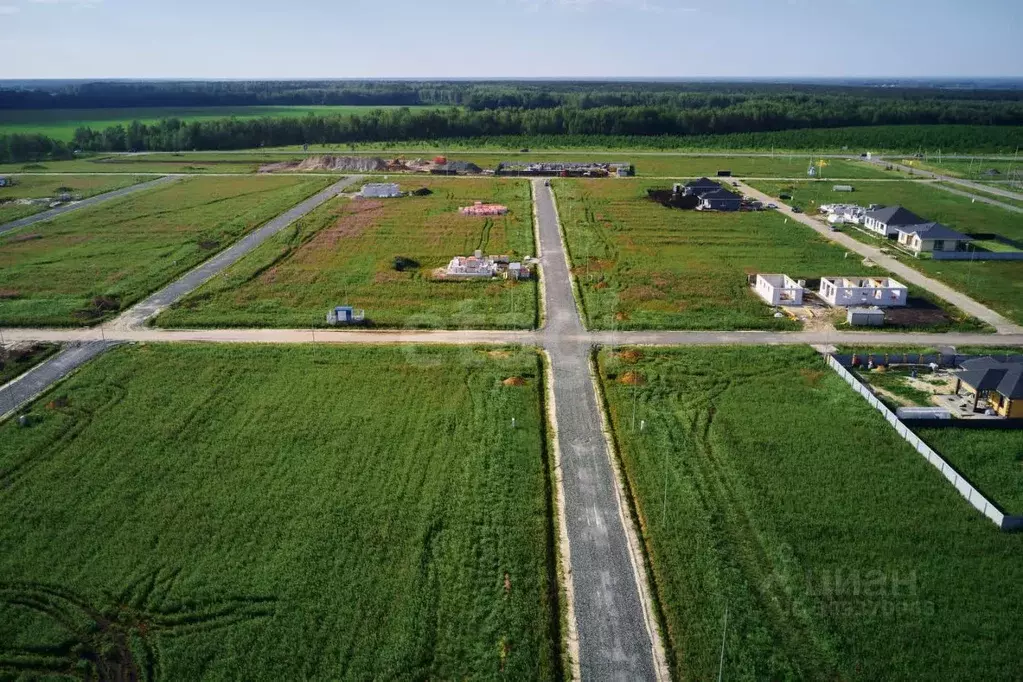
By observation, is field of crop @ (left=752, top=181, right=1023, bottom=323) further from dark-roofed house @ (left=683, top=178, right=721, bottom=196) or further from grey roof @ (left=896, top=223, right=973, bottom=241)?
dark-roofed house @ (left=683, top=178, right=721, bottom=196)

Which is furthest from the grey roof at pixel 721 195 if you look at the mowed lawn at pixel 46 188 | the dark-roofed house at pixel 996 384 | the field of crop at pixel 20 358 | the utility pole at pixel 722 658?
the mowed lawn at pixel 46 188

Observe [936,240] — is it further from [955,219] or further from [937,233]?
[955,219]

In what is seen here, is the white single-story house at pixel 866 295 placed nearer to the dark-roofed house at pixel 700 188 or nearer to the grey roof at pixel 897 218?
the grey roof at pixel 897 218

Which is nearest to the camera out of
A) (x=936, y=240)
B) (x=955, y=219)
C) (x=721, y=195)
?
(x=936, y=240)

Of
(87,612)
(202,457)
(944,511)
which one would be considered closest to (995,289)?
(944,511)

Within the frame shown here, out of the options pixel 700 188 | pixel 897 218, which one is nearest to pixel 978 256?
pixel 897 218

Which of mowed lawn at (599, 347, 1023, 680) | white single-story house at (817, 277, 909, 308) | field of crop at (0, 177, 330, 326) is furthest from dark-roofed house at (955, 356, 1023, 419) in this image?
field of crop at (0, 177, 330, 326)
